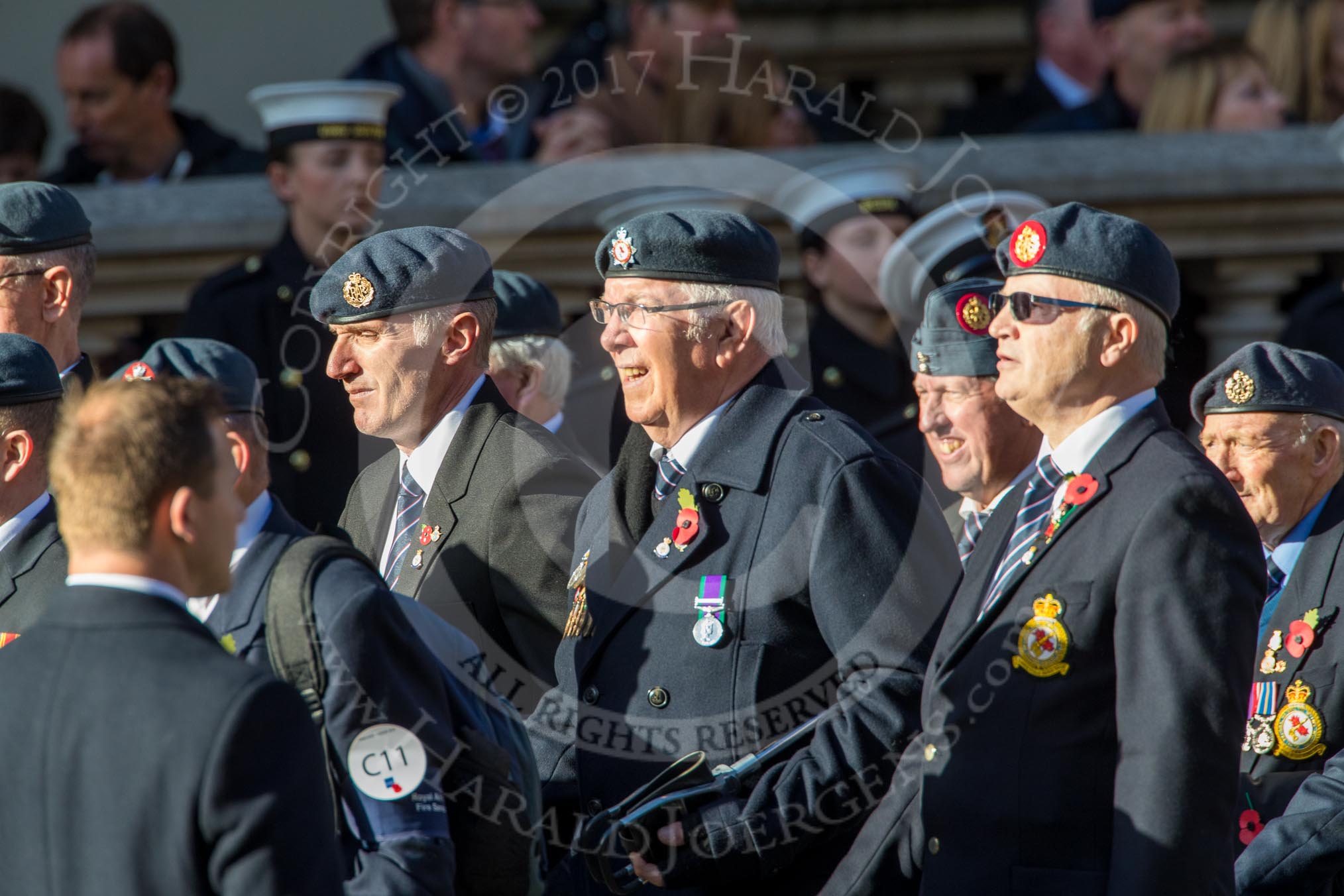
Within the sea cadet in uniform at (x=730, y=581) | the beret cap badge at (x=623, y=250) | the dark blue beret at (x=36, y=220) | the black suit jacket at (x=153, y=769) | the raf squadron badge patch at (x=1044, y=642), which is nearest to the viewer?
the black suit jacket at (x=153, y=769)

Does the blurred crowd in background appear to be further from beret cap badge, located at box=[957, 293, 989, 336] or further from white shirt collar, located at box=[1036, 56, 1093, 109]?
beret cap badge, located at box=[957, 293, 989, 336]

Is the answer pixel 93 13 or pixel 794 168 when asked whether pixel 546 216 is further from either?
pixel 93 13

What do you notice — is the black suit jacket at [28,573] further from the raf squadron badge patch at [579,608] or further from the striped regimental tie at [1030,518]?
the striped regimental tie at [1030,518]

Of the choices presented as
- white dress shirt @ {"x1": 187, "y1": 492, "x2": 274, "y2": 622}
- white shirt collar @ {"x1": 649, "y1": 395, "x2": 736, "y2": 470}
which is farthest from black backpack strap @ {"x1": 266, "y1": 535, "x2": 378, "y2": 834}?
white shirt collar @ {"x1": 649, "y1": 395, "x2": 736, "y2": 470}

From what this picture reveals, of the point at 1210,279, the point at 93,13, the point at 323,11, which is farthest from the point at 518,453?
the point at 323,11

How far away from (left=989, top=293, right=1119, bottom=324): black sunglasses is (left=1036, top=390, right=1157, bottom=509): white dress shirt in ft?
0.52

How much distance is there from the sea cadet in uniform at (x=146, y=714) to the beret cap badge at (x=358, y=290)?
1374 mm

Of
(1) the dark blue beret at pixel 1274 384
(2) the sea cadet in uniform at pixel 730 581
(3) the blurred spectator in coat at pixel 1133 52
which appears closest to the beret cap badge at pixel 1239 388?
(1) the dark blue beret at pixel 1274 384

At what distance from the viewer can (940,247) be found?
19.7 feet

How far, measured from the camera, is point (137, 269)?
6.74m

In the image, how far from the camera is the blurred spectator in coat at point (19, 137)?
24.3 ft

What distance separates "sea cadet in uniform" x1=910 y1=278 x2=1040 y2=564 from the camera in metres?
4.52

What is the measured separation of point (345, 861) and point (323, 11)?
720 cm

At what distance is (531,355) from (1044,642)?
2.45m
